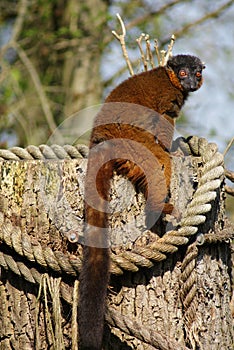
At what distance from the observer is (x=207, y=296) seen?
11.2ft

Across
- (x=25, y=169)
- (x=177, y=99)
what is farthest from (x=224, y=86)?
(x=25, y=169)

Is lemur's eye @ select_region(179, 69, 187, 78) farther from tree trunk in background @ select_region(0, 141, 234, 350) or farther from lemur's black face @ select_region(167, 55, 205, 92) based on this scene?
tree trunk in background @ select_region(0, 141, 234, 350)

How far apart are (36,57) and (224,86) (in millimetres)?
3856

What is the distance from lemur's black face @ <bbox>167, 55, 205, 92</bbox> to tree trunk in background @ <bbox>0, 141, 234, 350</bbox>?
133 centimetres

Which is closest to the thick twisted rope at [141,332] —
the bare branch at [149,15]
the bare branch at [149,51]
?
the bare branch at [149,51]

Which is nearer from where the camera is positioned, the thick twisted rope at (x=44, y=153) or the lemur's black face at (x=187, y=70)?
the thick twisted rope at (x=44, y=153)

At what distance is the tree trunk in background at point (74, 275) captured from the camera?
3.28m

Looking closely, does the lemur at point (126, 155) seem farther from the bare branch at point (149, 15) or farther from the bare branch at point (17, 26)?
the bare branch at point (149, 15)

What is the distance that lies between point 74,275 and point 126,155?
872 millimetres

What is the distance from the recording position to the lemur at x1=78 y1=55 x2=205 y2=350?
10.2ft

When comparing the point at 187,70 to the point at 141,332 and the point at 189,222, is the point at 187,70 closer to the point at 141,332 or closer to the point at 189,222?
the point at 189,222

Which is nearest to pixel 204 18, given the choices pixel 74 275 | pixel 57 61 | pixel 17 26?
pixel 57 61

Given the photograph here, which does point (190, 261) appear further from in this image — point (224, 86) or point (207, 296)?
point (224, 86)

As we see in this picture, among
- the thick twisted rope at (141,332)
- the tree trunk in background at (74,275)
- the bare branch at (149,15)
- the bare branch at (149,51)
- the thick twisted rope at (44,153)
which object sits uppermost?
the bare branch at (149,15)
